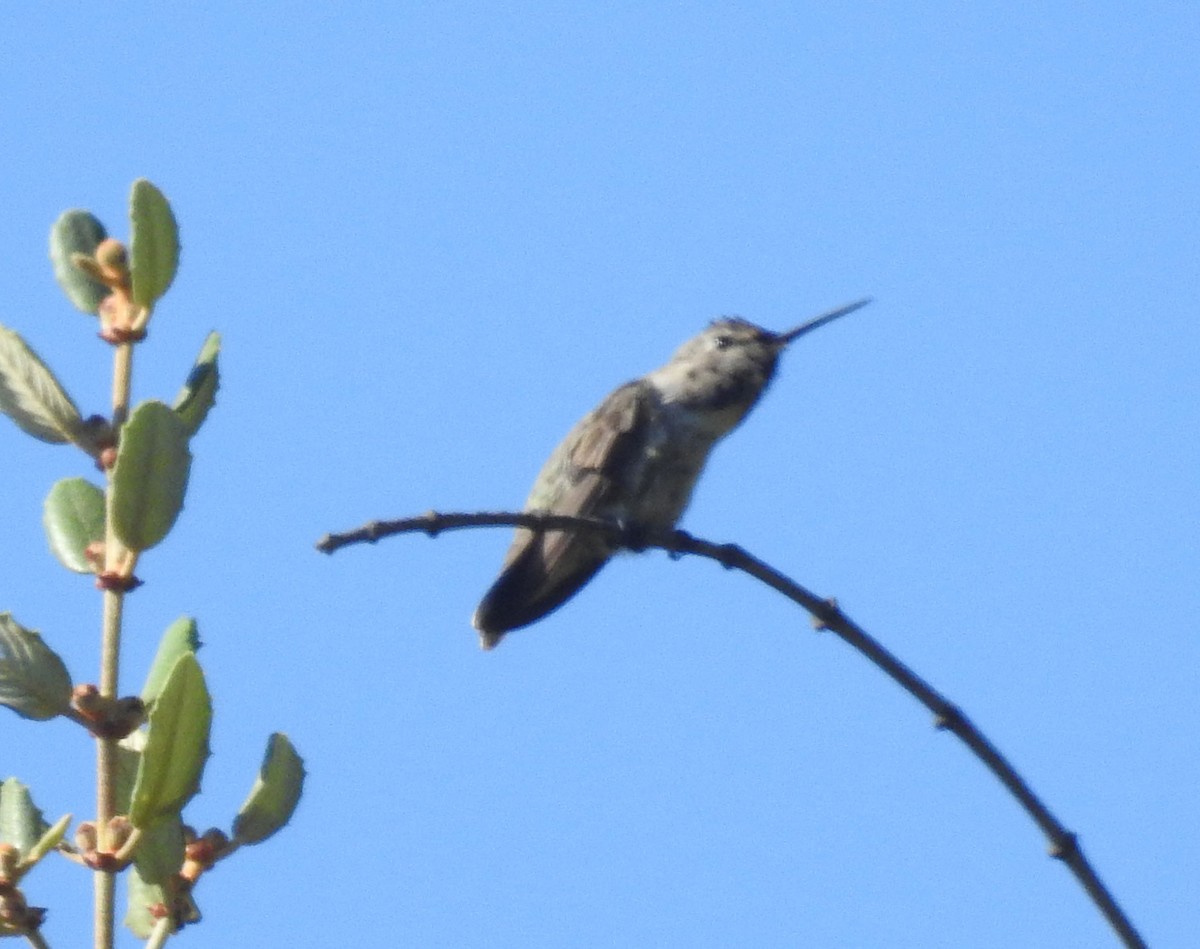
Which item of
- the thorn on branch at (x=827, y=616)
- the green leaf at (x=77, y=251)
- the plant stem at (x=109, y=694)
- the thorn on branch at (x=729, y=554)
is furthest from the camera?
the thorn on branch at (x=729, y=554)

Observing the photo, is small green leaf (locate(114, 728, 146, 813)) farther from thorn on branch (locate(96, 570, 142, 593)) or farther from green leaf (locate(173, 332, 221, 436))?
green leaf (locate(173, 332, 221, 436))

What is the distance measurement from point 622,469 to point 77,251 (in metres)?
3.84

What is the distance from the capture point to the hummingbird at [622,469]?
535 centimetres

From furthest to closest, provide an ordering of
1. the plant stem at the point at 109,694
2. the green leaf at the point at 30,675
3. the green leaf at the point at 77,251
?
the green leaf at the point at 77,251 < the green leaf at the point at 30,675 < the plant stem at the point at 109,694

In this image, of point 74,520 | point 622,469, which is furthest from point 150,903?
point 622,469

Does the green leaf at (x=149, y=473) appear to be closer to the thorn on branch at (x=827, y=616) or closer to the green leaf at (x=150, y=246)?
the green leaf at (x=150, y=246)

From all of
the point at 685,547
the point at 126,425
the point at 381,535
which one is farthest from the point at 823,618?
the point at 685,547

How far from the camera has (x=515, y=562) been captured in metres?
5.35

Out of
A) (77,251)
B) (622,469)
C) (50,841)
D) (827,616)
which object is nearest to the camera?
(50,841)

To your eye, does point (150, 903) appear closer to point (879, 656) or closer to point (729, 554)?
point (879, 656)

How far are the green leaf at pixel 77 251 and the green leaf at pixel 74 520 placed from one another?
0.17 m

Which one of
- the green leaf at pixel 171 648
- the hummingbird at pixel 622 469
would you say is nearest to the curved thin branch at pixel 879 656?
the green leaf at pixel 171 648

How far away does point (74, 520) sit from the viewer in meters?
1.50

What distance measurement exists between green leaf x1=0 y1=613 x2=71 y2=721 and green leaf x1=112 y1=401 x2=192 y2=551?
119 mm
